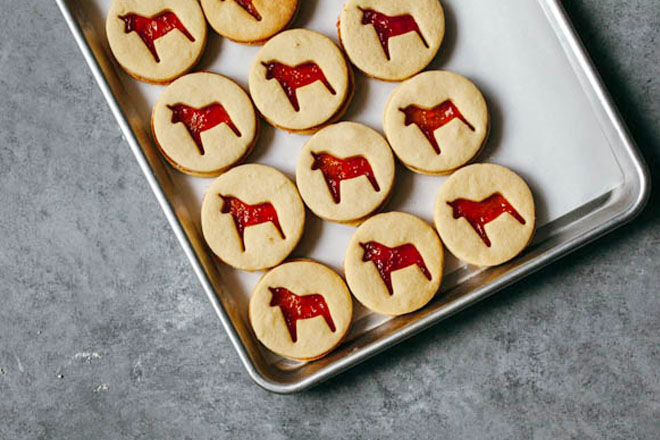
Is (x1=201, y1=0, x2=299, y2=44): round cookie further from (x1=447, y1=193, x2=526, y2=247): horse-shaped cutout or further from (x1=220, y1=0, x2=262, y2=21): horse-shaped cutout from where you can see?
(x1=447, y1=193, x2=526, y2=247): horse-shaped cutout

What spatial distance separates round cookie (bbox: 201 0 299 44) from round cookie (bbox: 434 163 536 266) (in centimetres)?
55

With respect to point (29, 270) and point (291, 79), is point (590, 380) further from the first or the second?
point (29, 270)

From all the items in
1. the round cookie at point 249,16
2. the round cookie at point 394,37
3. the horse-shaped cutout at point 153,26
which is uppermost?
the horse-shaped cutout at point 153,26

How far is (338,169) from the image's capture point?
4.99 feet

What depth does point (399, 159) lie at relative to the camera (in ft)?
5.00

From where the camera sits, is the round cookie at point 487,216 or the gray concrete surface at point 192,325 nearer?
the round cookie at point 487,216

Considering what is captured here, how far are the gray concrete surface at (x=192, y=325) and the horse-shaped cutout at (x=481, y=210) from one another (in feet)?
0.71

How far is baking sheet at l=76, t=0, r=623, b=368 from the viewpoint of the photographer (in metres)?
1.53

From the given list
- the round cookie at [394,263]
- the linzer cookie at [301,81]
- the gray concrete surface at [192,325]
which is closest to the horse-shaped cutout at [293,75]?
the linzer cookie at [301,81]

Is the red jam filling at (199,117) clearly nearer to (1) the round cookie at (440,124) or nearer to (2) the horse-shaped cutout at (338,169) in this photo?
(2) the horse-shaped cutout at (338,169)

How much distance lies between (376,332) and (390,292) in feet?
0.38

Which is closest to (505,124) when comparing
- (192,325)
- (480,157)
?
(480,157)

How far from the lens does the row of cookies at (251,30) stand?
151cm

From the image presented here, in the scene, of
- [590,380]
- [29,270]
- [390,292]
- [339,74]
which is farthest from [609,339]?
[29,270]
